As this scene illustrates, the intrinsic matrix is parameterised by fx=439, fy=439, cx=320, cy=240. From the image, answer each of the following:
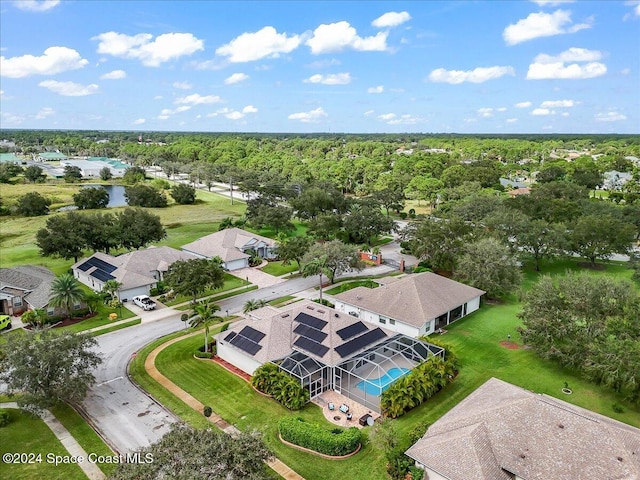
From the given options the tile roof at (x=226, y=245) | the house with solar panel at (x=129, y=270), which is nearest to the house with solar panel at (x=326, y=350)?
the house with solar panel at (x=129, y=270)

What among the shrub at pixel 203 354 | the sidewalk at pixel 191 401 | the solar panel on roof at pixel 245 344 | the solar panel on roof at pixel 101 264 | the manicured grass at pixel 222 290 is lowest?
the sidewalk at pixel 191 401

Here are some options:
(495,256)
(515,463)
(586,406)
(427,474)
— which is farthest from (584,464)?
(495,256)

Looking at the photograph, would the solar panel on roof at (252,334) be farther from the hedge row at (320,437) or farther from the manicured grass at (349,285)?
the manicured grass at (349,285)

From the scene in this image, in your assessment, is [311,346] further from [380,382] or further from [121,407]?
[121,407]

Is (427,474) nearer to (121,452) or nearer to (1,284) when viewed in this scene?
(121,452)

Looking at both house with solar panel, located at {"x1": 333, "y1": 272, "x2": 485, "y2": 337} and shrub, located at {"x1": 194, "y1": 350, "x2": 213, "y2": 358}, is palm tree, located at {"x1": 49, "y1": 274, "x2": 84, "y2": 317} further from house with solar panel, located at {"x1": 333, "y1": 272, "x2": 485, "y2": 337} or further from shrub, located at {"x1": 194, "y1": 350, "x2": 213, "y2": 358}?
house with solar panel, located at {"x1": 333, "y1": 272, "x2": 485, "y2": 337}

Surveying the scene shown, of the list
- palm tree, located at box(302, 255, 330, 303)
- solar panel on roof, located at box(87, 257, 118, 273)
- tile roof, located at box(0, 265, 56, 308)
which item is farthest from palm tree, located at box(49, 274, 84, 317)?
palm tree, located at box(302, 255, 330, 303)
